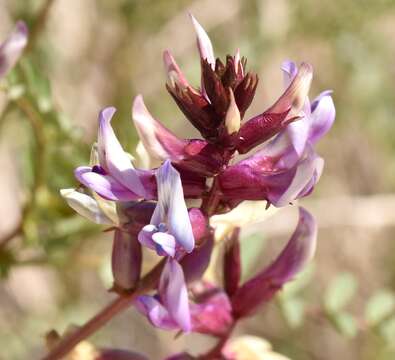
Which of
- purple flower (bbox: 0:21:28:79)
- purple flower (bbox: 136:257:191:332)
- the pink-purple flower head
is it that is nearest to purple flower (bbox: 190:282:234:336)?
the pink-purple flower head

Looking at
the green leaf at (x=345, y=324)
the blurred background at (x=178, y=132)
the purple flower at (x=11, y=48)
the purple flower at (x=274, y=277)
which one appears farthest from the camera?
the blurred background at (x=178, y=132)

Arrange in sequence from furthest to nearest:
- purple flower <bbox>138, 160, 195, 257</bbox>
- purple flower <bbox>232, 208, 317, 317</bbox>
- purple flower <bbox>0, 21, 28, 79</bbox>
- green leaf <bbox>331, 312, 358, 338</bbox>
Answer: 1. green leaf <bbox>331, 312, 358, 338</bbox>
2. purple flower <bbox>0, 21, 28, 79</bbox>
3. purple flower <bbox>232, 208, 317, 317</bbox>
4. purple flower <bbox>138, 160, 195, 257</bbox>

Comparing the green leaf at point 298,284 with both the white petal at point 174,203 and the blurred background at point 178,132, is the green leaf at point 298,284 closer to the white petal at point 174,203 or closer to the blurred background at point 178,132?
the blurred background at point 178,132

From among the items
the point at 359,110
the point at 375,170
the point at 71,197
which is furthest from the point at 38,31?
the point at 375,170

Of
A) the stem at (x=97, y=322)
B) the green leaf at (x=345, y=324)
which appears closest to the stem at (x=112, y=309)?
the stem at (x=97, y=322)

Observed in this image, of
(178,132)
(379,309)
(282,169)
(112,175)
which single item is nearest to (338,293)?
(379,309)

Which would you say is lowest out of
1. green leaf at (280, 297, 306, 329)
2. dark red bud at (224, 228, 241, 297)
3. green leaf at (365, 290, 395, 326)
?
green leaf at (365, 290, 395, 326)

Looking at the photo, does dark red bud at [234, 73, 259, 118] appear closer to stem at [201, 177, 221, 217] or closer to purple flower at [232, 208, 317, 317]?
stem at [201, 177, 221, 217]
